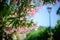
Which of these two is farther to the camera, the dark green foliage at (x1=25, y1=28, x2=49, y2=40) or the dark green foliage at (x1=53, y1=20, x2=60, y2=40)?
the dark green foliage at (x1=25, y1=28, x2=49, y2=40)

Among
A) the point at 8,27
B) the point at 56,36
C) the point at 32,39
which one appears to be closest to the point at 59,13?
the point at 56,36

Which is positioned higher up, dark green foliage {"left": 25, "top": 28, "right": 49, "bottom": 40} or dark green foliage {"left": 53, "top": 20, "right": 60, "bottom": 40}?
dark green foliage {"left": 53, "top": 20, "right": 60, "bottom": 40}

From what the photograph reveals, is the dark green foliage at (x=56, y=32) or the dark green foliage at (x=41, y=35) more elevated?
the dark green foliage at (x=56, y=32)

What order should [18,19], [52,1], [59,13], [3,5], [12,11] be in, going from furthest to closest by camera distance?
[59,13], [12,11], [18,19], [3,5], [52,1]

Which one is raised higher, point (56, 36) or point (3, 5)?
point (3, 5)

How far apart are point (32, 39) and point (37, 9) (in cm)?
4937

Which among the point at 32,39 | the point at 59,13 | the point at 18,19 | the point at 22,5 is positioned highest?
the point at 22,5

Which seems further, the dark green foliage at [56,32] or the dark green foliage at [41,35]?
the dark green foliage at [41,35]

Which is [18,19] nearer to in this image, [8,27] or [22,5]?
[22,5]

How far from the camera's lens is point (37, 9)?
8391 mm

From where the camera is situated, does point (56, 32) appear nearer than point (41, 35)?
Yes

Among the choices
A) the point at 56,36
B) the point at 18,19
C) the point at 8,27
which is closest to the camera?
the point at 18,19

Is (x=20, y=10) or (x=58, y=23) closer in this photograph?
(x=20, y=10)

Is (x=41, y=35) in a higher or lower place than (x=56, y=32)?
lower
